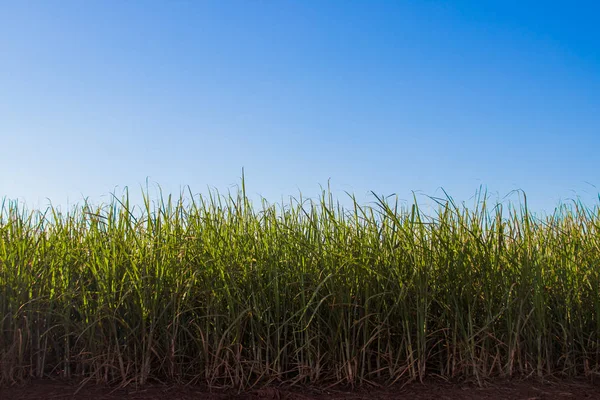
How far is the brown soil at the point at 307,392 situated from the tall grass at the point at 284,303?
3.3 inches

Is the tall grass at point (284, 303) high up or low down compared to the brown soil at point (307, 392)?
up

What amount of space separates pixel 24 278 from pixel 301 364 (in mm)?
1825

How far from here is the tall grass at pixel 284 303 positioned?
122 inches

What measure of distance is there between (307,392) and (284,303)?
52 cm

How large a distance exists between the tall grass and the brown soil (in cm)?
8

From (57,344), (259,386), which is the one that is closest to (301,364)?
(259,386)

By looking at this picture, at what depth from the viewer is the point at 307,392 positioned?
9.90 ft

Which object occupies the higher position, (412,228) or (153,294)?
(412,228)

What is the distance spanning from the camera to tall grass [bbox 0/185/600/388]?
10.2 feet

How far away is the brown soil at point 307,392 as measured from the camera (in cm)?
291

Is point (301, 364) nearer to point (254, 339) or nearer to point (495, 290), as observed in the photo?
point (254, 339)

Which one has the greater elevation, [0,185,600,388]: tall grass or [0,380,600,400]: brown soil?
[0,185,600,388]: tall grass

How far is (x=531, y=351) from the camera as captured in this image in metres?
3.29

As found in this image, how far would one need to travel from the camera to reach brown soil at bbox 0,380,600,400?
2.91 meters
